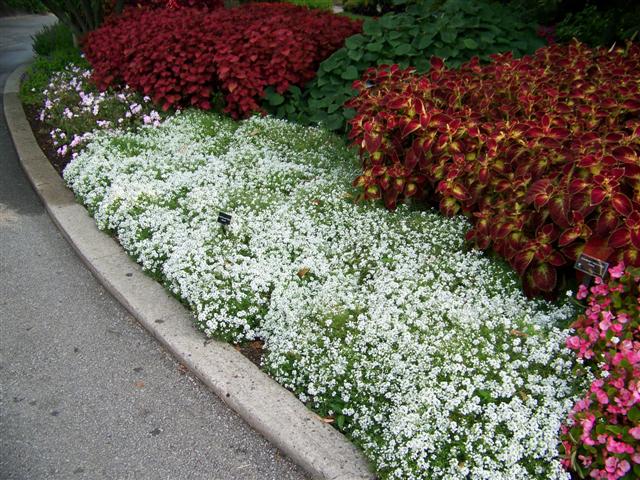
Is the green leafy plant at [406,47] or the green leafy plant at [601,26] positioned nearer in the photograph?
the green leafy plant at [406,47]

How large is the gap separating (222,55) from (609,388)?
4922 mm

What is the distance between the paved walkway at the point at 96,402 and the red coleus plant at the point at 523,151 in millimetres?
1741

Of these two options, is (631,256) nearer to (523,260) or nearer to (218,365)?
(523,260)

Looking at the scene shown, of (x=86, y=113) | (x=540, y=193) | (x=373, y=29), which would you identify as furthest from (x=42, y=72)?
(x=540, y=193)

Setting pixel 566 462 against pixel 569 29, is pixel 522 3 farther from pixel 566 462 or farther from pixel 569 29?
pixel 566 462

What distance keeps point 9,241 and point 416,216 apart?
315cm

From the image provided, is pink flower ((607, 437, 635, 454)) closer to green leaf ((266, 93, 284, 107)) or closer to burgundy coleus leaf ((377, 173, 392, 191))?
burgundy coleus leaf ((377, 173, 392, 191))

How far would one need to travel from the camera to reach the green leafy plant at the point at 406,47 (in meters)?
5.77

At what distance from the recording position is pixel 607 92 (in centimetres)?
398

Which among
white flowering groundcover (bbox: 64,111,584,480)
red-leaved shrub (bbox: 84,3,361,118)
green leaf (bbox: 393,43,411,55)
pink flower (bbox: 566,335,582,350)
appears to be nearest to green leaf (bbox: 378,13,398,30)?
green leaf (bbox: 393,43,411,55)

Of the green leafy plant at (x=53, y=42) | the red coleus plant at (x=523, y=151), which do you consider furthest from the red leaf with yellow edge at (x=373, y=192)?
the green leafy plant at (x=53, y=42)

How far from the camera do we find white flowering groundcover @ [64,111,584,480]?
2621mm

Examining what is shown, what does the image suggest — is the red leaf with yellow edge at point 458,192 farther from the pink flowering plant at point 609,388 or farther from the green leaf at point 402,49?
the green leaf at point 402,49

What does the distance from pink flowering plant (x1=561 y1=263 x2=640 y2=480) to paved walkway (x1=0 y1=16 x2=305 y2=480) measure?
47.3 inches
